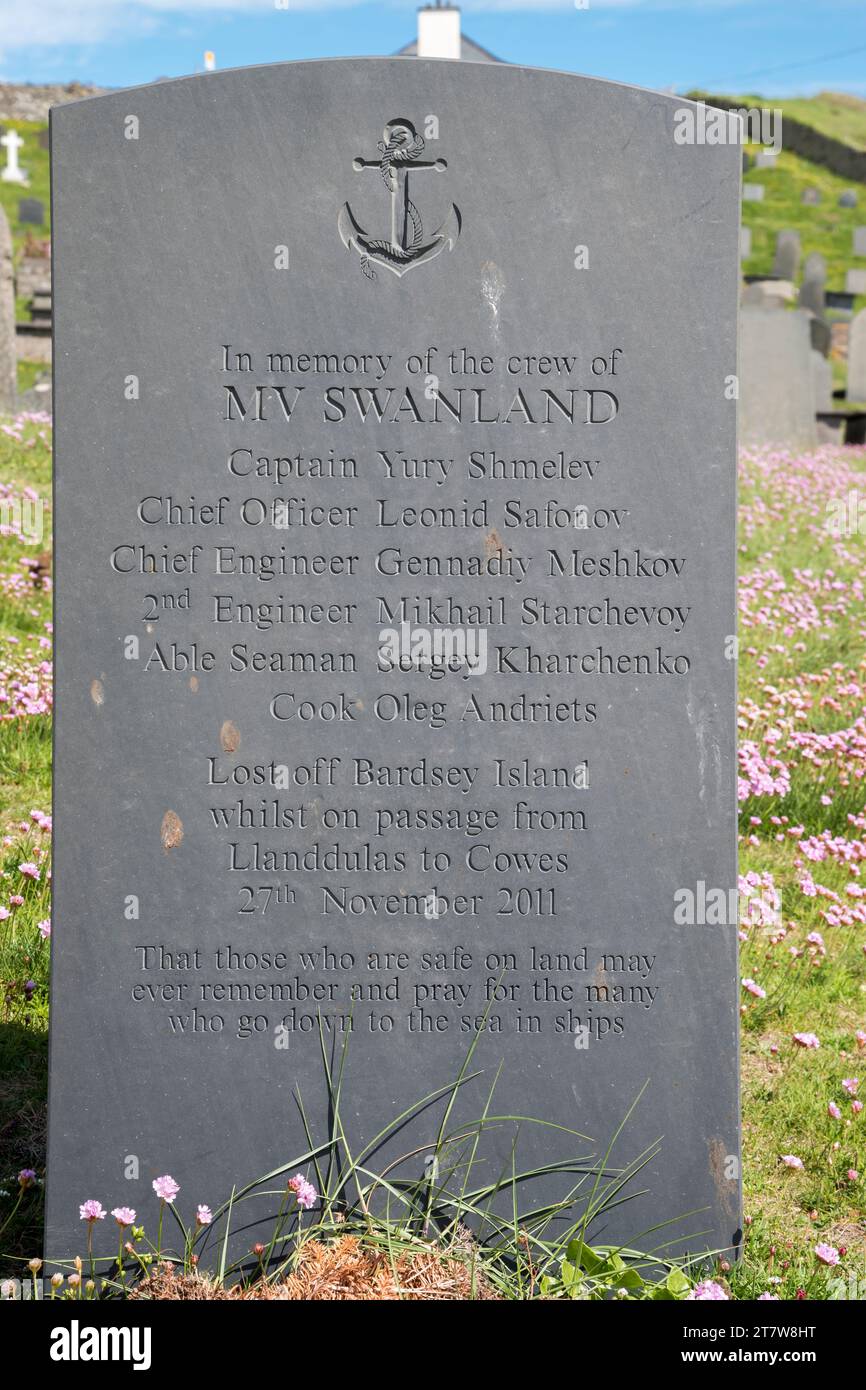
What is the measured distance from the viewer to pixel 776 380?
1430cm

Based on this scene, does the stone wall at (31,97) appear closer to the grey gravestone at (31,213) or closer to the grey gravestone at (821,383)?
the grey gravestone at (31,213)

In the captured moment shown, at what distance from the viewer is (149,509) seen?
9.32 ft

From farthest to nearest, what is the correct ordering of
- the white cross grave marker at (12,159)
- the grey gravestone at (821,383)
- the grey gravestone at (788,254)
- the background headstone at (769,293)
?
the white cross grave marker at (12,159), the grey gravestone at (788,254), the background headstone at (769,293), the grey gravestone at (821,383)

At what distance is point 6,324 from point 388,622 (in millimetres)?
8582

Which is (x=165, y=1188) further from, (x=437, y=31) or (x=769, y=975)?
(x=437, y=31)

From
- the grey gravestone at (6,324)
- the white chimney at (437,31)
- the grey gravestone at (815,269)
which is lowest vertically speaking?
the grey gravestone at (6,324)

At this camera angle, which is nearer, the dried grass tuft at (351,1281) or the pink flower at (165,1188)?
the dried grass tuft at (351,1281)

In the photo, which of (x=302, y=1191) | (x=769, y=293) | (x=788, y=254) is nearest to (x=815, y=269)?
(x=788, y=254)

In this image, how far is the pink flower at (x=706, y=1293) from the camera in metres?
2.65

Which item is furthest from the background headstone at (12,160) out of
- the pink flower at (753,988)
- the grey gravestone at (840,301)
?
the pink flower at (753,988)

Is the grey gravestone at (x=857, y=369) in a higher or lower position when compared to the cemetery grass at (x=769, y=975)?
higher

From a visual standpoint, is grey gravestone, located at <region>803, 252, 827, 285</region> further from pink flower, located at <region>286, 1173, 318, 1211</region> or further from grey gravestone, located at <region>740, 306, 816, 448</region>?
pink flower, located at <region>286, 1173, 318, 1211</region>

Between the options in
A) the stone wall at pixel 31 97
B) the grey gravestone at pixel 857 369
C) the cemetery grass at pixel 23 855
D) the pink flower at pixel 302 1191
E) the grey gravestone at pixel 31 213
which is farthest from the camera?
the stone wall at pixel 31 97

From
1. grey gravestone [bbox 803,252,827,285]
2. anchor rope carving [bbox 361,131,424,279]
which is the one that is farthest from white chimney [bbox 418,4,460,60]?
anchor rope carving [bbox 361,131,424,279]
